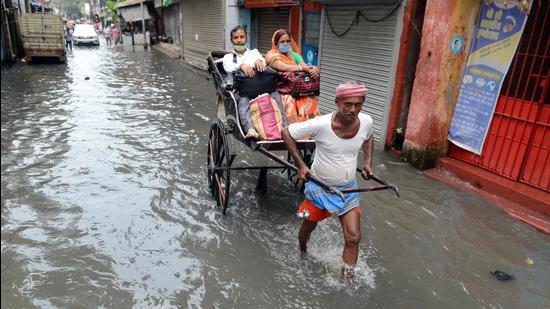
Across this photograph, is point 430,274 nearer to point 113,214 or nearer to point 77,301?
point 77,301

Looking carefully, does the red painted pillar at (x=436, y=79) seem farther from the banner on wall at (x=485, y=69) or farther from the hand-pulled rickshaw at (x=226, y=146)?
the hand-pulled rickshaw at (x=226, y=146)

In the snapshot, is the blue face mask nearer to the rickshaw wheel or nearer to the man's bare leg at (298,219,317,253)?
Result: the rickshaw wheel

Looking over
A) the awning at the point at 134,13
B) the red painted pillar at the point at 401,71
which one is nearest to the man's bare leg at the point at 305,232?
the red painted pillar at the point at 401,71

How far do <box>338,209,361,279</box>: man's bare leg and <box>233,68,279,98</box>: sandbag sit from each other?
1.92 metres

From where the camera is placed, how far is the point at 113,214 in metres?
4.94

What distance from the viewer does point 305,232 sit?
400cm

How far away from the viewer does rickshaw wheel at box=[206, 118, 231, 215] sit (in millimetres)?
4781

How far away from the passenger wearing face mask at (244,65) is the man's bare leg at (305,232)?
104cm

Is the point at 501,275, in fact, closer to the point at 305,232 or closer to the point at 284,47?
the point at 305,232

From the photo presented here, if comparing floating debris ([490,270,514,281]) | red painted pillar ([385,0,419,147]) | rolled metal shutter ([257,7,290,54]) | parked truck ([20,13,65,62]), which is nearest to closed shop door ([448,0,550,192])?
red painted pillar ([385,0,419,147])

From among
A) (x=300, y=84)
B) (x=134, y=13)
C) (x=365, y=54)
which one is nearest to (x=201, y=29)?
(x=365, y=54)

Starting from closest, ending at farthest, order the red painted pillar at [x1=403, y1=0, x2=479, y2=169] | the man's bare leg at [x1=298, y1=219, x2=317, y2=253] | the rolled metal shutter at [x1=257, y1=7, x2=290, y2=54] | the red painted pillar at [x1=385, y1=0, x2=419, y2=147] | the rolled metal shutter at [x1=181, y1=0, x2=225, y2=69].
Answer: the man's bare leg at [x1=298, y1=219, x2=317, y2=253], the red painted pillar at [x1=403, y1=0, x2=479, y2=169], the red painted pillar at [x1=385, y1=0, x2=419, y2=147], the rolled metal shutter at [x1=257, y1=7, x2=290, y2=54], the rolled metal shutter at [x1=181, y1=0, x2=225, y2=69]

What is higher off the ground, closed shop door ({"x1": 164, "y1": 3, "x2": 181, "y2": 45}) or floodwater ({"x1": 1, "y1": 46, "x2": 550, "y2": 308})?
closed shop door ({"x1": 164, "y1": 3, "x2": 181, "y2": 45})

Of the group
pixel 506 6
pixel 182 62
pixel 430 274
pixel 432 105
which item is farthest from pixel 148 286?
pixel 182 62
